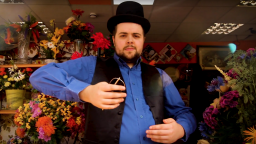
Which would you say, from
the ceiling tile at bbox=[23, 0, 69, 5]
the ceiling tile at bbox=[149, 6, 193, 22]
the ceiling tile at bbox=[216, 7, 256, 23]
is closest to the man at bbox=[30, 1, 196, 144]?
the ceiling tile at bbox=[23, 0, 69, 5]

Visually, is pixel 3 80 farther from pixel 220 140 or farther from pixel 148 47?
pixel 148 47

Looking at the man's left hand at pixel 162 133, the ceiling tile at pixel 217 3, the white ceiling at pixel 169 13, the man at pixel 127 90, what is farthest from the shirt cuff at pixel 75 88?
the ceiling tile at pixel 217 3

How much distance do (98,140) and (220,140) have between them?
23.2 inches

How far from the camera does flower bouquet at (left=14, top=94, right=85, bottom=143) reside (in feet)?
4.90

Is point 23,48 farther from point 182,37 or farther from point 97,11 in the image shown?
point 182,37

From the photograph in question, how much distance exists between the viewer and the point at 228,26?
3.88 meters

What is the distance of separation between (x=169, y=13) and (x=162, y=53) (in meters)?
1.27

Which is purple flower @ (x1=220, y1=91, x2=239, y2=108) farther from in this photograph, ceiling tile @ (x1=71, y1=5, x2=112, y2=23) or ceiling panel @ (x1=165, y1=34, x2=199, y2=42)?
ceiling panel @ (x1=165, y1=34, x2=199, y2=42)

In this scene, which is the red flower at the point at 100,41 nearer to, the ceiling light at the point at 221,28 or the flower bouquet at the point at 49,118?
the flower bouquet at the point at 49,118

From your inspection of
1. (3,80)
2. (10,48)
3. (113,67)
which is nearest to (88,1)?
(10,48)

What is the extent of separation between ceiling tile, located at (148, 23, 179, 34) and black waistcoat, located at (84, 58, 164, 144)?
9.08ft

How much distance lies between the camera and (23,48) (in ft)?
5.80

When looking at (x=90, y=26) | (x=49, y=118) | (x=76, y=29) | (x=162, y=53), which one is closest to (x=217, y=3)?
(x=162, y=53)

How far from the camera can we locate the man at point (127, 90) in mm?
824
